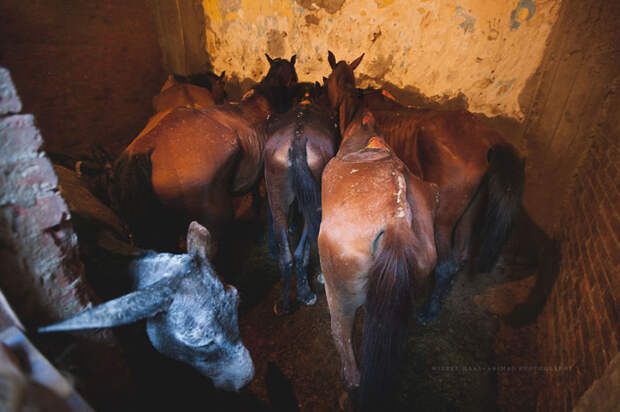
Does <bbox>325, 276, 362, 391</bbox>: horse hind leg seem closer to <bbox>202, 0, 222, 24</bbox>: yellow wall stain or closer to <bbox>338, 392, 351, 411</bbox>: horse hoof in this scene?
<bbox>338, 392, 351, 411</bbox>: horse hoof

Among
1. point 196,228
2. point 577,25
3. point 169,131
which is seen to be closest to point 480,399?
point 196,228

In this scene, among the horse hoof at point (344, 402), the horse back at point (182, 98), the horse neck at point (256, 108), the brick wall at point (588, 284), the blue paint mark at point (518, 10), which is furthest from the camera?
the horse back at point (182, 98)

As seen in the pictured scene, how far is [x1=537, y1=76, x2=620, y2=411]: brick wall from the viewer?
1.29 m

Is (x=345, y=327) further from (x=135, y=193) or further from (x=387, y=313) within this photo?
(x=135, y=193)

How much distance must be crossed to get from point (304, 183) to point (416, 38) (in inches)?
93.6

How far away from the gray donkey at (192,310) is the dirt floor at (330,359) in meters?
0.17

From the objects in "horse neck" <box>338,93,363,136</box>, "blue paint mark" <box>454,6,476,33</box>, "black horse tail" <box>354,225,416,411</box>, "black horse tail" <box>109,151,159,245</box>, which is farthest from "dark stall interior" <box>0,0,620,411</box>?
"horse neck" <box>338,93,363,136</box>

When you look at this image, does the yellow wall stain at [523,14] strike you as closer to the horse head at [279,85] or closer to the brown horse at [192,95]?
the horse head at [279,85]

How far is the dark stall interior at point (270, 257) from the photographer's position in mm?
710

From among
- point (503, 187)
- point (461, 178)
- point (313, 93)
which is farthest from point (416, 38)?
point (503, 187)

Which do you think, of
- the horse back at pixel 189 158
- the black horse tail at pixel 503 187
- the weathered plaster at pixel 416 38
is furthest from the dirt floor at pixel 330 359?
the weathered plaster at pixel 416 38

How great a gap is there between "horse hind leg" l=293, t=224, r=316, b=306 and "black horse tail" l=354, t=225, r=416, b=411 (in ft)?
3.56

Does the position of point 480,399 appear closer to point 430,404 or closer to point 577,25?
point 430,404

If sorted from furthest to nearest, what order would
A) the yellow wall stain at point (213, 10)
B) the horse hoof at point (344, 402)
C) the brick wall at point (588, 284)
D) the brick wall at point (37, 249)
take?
1. the yellow wall stain at point (213, 10)
2. the horse hoof at point (344, 402)
3. the brick wall at point (588, 284)
4. the brick wall at point (37, 249)
